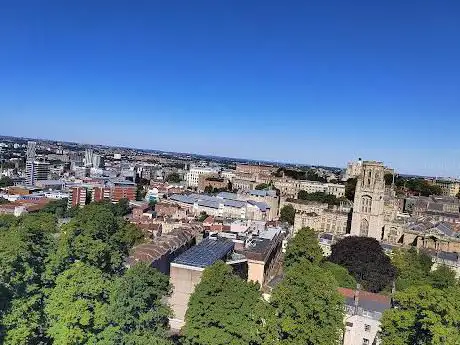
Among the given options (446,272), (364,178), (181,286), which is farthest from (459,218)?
(181,286)

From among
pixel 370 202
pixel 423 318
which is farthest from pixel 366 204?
pixel 423 318

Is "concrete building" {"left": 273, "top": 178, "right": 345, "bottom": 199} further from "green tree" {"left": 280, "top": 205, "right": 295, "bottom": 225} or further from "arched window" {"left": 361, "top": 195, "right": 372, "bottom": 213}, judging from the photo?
"arched window" {"left": 361, "top": 195, "right": 372, "bottom": 213}

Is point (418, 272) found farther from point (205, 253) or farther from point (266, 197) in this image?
point (266, 197)

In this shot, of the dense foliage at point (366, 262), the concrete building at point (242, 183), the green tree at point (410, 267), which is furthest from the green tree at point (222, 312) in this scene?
the concrete building at point (242, 183)

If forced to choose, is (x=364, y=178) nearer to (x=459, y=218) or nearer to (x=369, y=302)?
(x=459, y=218)

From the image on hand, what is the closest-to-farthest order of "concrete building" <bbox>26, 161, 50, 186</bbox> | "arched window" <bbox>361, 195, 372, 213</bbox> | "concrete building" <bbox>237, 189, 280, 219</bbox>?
"arched window" <bbox>361, 195, 372, 213</bbox> → "concrete building" <bbox>237, 189, 280, 219</bbox> → "concrete building" <bbox>26, 161, 50, 186</bbox>

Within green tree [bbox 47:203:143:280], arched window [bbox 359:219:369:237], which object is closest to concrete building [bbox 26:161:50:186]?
arched window [bbox 359:219:369:237]
